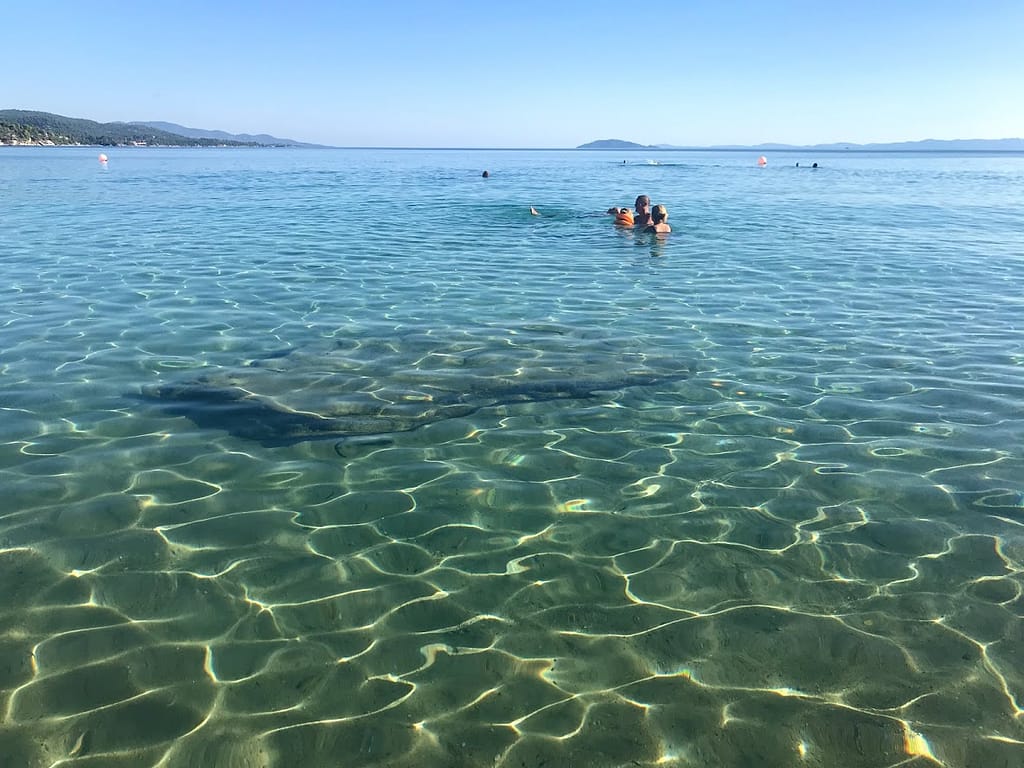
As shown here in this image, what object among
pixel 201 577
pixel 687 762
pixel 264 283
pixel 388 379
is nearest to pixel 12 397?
pixel 388 379

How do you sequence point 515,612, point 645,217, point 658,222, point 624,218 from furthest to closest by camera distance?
point 624,218
point 645,217
point 658,222
point 515,612

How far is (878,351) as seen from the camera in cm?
854

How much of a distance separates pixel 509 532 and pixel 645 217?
16.1 m

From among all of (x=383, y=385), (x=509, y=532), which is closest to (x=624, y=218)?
(x=383, y=385)

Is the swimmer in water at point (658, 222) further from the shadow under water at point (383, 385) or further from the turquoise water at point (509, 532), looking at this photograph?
the shadow under water at point (383, 385)

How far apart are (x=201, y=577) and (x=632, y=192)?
113 ft

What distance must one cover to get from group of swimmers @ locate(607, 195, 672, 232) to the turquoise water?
8084mm

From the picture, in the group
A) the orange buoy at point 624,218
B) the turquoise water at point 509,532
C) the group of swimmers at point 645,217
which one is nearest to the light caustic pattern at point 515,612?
the turquoise water at point 509,532

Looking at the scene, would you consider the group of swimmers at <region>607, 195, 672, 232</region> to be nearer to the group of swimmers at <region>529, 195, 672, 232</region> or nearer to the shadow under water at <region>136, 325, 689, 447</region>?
the group of swimmers at <region>529, 195, 672, 232</region>

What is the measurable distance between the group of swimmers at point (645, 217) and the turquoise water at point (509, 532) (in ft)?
26.5

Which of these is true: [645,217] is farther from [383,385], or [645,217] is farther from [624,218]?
[383,385]

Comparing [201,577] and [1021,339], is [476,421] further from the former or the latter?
[1021,339]

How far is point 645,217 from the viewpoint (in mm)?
19188

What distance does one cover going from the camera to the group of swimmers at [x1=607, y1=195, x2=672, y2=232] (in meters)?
18.6
